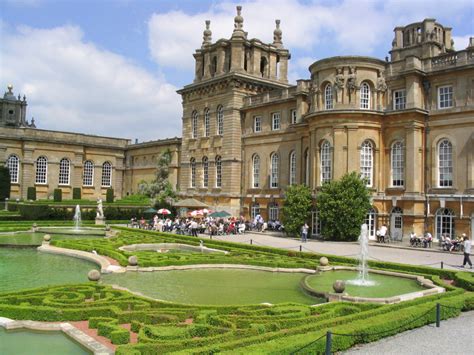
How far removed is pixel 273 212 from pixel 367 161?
431 inches

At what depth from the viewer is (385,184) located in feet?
112

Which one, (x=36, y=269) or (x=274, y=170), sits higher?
(x=274, y=170)

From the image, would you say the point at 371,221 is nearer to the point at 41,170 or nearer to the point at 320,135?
the point at 320,135

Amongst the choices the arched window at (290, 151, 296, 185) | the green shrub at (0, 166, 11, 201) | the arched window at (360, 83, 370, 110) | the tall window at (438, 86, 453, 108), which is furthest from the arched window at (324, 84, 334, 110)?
the green shrub at (0, 166, 11, 201)

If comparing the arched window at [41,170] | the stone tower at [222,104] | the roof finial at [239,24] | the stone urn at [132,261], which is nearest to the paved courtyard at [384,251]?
the stone urn at [132,261]

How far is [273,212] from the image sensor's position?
1671 inches

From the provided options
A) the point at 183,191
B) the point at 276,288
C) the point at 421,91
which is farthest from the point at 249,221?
the point at 276,288

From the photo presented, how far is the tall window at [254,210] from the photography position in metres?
43.8

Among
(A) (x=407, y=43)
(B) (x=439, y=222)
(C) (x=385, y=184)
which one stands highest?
(A) (x=407, y=43)

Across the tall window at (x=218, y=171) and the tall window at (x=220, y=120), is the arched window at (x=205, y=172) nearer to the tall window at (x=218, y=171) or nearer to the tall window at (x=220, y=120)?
the tall window at (x=218, y=171)

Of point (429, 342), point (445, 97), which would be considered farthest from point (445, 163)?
point (429, 342)

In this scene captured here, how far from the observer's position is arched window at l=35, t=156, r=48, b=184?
61375 millimetres

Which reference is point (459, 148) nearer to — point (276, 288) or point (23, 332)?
point (276, 288)

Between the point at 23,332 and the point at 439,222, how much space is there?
2751 centimetres
